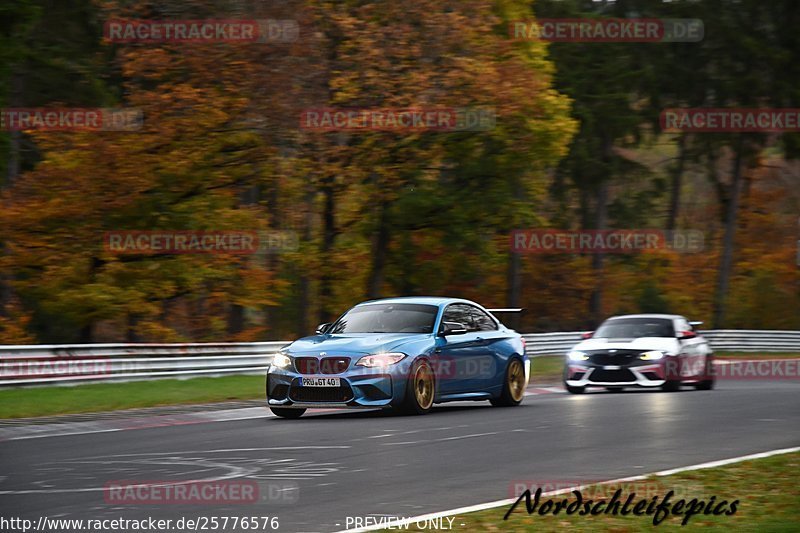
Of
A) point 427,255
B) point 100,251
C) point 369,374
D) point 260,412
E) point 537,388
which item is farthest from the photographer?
point 427,255

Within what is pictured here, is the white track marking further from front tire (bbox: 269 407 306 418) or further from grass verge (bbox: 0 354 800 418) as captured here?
grass verge (bbox: 0 354 800 418)

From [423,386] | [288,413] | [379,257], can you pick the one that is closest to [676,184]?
[379,257]

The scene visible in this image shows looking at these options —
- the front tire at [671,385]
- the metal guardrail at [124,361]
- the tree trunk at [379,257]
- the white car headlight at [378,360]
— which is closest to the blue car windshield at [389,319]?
the white car headlight at [378,360]

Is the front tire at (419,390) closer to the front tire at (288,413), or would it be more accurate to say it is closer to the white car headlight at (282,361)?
the front tire at (288,413)

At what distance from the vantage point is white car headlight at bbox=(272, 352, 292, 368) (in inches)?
693

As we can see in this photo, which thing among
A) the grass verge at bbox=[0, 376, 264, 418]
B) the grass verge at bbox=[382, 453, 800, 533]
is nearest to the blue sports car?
the grass verge at bbox=[0, 376, 264, 418]

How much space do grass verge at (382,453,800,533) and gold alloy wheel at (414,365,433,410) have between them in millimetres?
6924

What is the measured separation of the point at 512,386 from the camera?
20234 millimetres

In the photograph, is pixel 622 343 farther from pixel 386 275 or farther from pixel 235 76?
pixel 386 275

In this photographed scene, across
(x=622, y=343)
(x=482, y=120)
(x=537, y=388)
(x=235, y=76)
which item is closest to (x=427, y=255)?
(x=482, y=120)

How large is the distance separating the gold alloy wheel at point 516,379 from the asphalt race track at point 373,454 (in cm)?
65

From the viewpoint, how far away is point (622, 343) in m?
23.4

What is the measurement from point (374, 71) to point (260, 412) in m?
18.5

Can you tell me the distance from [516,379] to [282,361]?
426 centimetres
